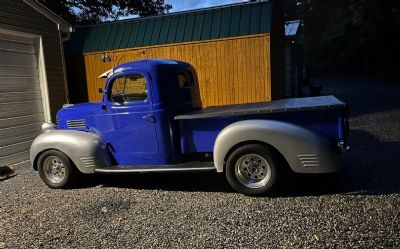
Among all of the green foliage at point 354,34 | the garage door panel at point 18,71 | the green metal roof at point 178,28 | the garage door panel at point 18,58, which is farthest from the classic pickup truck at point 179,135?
the green foliage at point 354,34

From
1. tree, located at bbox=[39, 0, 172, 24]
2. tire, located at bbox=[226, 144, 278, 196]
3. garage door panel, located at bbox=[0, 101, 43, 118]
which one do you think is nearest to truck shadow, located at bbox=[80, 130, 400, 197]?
tire, located at bbox=[226, 144, 278, 196]

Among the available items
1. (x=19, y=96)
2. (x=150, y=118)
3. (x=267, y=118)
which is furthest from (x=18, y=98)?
(x=267, y=118)

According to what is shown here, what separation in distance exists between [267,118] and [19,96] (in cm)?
757

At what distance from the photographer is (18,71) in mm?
10148

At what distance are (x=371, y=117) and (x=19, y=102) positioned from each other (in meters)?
11.2

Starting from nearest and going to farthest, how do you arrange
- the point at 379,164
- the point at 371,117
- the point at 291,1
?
the point at 379,164 → the point at 371,117 → the point at 291,1

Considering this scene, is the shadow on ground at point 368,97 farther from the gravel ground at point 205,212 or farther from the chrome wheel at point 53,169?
the chrome wheel at point 53,169

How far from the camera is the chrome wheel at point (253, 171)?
538 cm

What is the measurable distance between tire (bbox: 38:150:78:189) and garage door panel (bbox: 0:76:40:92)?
4066 mm

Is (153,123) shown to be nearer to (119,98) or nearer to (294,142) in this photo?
(119,98)

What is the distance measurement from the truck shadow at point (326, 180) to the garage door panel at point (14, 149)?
3.74 meters

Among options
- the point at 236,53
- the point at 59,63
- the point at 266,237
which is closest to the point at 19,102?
the point at 59,63

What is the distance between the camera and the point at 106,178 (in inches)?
285

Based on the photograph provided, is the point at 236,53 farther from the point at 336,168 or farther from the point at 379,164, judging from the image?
the point at 336,168
